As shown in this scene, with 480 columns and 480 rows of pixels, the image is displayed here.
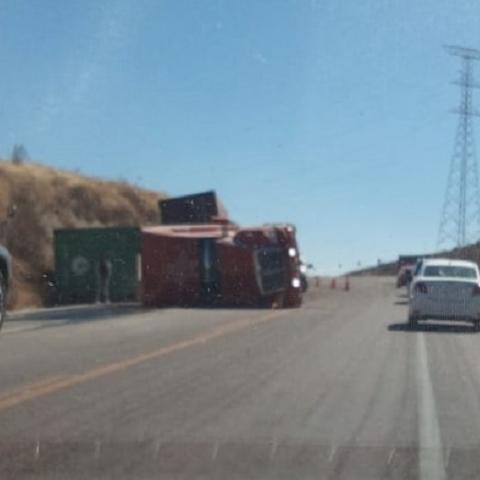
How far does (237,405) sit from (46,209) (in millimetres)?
52884

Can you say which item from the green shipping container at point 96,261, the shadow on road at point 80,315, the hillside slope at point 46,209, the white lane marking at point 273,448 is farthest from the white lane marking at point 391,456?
the hillside slope at point 46,209

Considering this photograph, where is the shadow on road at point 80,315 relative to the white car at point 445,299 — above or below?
below

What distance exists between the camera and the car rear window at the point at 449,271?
112 feet

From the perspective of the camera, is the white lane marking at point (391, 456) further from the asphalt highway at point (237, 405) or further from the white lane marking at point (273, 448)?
the white lane marking at point (273, 448)

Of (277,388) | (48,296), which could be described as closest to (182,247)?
(48,296)

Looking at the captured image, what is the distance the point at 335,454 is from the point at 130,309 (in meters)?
32.1

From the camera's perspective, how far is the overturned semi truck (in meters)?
45.2

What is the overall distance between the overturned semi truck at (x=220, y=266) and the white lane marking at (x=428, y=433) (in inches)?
967

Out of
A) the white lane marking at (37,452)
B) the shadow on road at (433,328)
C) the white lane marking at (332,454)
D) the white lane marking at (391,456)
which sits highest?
the shadow on road at (433,328)

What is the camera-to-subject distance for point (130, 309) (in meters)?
44.0

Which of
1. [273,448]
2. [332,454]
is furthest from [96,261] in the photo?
[332,454]

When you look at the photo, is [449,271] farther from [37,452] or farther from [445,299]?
[37,452]

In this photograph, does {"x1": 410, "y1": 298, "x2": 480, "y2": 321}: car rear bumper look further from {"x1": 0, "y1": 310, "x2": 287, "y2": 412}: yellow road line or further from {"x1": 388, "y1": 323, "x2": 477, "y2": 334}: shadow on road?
{"x1": 0, "y1": 310, "x2": 287, "y2": 412}: yellow road line

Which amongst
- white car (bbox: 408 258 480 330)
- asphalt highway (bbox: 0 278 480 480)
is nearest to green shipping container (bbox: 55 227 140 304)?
white car (bbox: 408 258 480 330)
